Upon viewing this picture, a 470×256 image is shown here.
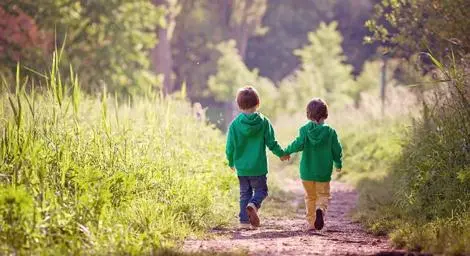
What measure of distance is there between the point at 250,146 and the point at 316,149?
0.65m

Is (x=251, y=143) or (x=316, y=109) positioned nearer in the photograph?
(x=316, y=109)

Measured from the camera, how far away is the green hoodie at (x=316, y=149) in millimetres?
8531

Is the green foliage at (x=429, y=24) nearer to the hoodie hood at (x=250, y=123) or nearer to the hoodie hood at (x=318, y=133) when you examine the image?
the hoodie hood at (x=318, y=133)

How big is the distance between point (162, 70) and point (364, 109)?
773cm

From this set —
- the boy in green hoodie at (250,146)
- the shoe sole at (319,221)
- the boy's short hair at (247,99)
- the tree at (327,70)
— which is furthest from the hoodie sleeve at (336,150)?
the tree at (327,70)

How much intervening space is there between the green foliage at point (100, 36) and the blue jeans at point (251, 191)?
459 inches

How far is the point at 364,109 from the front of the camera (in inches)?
985

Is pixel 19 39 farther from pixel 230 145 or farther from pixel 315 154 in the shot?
pixel 315 154

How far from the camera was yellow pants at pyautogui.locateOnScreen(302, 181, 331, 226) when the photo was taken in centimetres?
845

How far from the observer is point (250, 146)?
8.66 meters

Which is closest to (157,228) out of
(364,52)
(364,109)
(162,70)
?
(364,109)

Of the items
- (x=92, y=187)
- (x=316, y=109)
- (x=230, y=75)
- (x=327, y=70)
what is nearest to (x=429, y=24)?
(x=316, y=109)

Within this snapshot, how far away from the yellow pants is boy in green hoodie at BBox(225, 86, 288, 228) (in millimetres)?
401

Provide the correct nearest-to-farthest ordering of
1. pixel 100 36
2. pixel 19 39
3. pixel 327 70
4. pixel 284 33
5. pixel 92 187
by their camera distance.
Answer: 1. pixel 92 187
2. pixel 19 39
3. pixel 100 36
4. pixel 327 70
5. pixel 284 33
